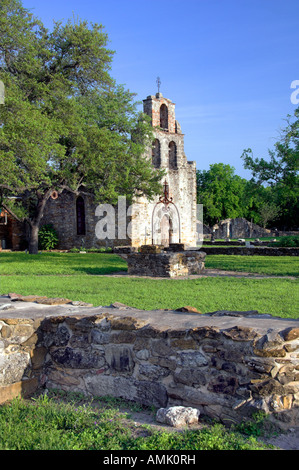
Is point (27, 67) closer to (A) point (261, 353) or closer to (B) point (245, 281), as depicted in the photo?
(B) point (245, 281)

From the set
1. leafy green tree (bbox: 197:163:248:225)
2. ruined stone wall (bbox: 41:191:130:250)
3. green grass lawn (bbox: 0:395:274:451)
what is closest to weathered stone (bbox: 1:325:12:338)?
green grass lawn (bbox: 0:395:274:451)

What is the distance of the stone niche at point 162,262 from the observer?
1434 cm

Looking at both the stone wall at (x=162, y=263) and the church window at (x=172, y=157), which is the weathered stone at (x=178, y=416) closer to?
the stone wall at (x=162, y=263)

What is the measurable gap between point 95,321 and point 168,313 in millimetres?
918

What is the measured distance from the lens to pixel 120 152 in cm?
2067

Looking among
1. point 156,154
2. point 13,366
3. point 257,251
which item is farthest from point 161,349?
point 156,154

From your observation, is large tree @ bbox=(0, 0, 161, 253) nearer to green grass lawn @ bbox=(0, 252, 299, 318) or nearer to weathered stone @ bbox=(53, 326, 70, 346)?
green grass lawn @ bbox=(0, 252, 299, 318)

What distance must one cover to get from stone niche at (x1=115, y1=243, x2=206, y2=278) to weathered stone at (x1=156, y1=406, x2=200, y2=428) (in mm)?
10620

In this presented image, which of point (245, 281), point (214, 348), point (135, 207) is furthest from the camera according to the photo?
point (135, 207)

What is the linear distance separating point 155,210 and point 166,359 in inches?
958

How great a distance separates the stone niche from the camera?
14.3 m

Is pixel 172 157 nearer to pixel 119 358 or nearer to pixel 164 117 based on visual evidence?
pixel 164 117

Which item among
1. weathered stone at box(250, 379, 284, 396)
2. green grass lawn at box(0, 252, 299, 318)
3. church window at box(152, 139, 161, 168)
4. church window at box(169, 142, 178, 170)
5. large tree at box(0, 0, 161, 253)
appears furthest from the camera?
church window at box(169, 142, 178, 170)
